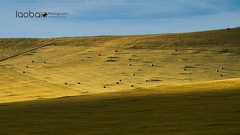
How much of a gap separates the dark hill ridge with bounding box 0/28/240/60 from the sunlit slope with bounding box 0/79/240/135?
34.9 metres

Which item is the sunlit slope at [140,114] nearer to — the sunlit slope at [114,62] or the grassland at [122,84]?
the grassland at [122,84]

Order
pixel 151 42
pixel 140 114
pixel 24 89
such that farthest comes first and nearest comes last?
pixel 151 42 < pixel 24 89 < pixel 140 114

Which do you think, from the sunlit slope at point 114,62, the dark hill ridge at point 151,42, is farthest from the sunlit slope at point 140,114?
the dark hill ridge at point 151,42

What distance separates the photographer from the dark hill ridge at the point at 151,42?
6331cm

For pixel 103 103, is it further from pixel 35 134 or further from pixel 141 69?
pixel 141 69

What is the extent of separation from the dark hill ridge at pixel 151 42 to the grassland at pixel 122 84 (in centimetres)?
10

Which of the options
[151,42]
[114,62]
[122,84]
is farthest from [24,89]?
[151,42]

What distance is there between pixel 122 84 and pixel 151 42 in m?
21.8

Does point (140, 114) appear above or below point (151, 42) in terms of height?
below

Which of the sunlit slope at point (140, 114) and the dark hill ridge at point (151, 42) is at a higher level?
the dark hill ridge at point (151, 42)

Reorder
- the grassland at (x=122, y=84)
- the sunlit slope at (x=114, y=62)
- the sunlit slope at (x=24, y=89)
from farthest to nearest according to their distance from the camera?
the sunlit slope at (x=114, y=62) < the sunlit slope at (x=24, y=89) < the grassland at (x=122, y=84)

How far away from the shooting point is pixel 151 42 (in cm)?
6650

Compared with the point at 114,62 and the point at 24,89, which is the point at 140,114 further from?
the point at 114,62

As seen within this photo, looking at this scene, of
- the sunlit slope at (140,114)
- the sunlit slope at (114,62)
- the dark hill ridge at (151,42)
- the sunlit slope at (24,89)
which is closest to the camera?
the sunlit slope at (140,114)
